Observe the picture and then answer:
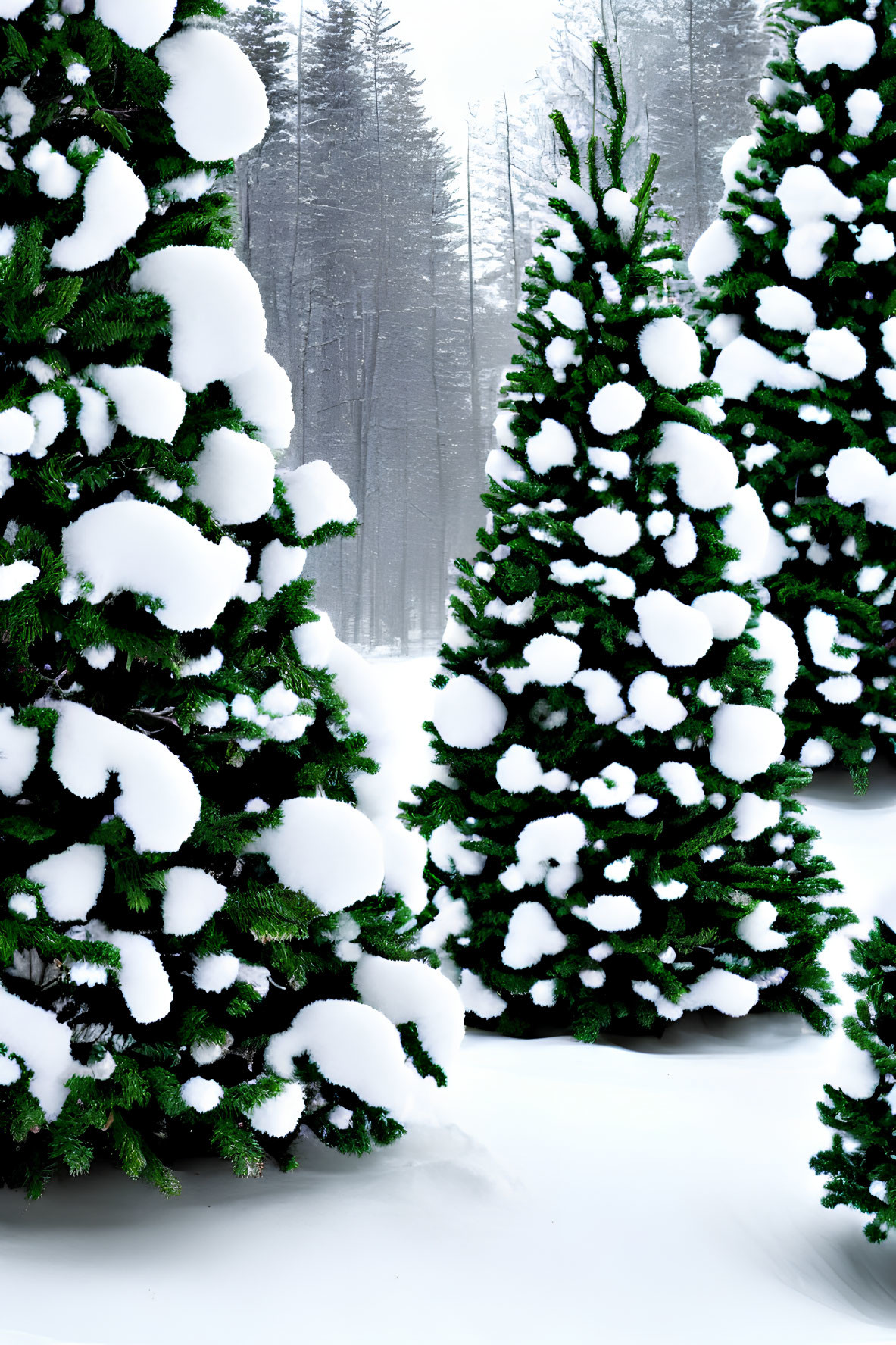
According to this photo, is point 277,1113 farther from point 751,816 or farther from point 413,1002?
point 751,816

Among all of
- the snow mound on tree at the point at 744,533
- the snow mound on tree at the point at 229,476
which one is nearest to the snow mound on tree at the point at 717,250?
the snow mound on tree at the point at 744,533

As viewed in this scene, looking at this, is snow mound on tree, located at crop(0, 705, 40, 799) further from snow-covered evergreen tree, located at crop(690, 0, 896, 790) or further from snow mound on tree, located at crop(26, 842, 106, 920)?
snow-covered evergreen tree, located at crop(690, 0, 896, 790)

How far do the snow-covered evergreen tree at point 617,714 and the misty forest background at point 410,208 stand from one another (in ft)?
61.6

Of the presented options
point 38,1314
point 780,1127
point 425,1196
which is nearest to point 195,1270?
point 38,1314

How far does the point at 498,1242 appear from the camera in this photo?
2.45 metres

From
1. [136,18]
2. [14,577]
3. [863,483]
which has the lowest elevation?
[14,577]

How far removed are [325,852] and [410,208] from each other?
2769 cm

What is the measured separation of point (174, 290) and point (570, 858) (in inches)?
101

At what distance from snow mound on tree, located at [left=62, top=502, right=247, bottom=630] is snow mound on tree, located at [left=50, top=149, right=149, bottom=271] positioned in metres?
0.57

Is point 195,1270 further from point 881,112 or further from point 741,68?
point 741,68

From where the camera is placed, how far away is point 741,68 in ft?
76.8

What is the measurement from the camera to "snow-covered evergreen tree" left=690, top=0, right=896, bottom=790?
6547mm

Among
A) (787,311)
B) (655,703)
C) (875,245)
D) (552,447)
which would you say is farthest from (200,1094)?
(875,245)

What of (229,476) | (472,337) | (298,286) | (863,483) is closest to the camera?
(229,476)
